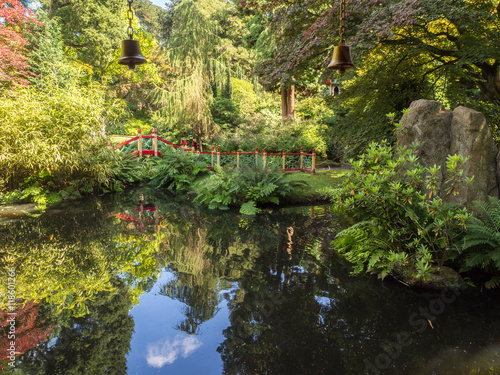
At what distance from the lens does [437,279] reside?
12.6 ft

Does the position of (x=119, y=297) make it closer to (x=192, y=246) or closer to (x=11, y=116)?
(x=192, y=246)

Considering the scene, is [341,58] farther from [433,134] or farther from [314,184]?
[314,184]

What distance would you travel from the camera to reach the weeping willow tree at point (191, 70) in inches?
591

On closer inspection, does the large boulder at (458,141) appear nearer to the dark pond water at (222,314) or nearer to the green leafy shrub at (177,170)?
the dark pond water at (222,314)

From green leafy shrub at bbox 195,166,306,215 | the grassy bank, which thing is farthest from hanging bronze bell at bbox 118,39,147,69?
the grassy bank

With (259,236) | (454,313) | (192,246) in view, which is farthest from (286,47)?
(454,313)

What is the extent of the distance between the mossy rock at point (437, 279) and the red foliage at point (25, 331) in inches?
150

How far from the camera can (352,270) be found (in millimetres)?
4469

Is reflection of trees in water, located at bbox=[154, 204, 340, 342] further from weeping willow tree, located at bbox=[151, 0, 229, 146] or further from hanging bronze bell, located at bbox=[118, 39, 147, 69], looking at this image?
weeping willow tree, located at bbox=[151, 0, 229, 146]

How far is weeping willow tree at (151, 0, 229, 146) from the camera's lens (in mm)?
15000

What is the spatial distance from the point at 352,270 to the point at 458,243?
4.27ft

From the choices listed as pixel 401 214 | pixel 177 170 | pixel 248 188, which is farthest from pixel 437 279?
pixel 177 170

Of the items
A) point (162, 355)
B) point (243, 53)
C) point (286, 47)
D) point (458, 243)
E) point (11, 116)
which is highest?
point (243, 53)

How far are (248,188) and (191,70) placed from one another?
30.7 feet
